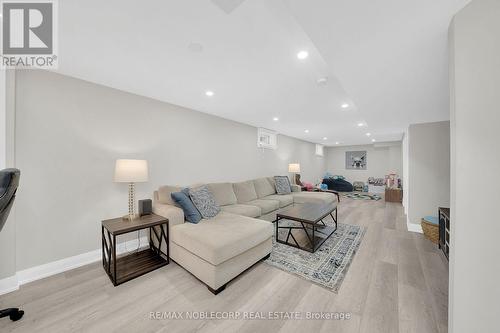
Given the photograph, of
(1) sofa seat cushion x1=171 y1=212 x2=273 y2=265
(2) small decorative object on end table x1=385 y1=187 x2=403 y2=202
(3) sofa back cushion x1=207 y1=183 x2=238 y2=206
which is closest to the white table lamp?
(1) sofa seat cushion x1=171 y1=212 x2=273 y2=265

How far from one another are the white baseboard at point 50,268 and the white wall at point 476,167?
3.38 m

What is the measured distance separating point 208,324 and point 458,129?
84.6 inches

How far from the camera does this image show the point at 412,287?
5.87ft

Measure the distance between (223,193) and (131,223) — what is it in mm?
1681

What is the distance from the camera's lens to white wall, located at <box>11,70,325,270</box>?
1.90 meters

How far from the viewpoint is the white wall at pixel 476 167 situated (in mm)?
936

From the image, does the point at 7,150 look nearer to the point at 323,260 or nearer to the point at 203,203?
the point at 203,203

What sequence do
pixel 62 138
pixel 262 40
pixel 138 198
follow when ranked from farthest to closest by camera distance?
1. pixel 138 198
2. pixel 62 138
3. pixel 262 40

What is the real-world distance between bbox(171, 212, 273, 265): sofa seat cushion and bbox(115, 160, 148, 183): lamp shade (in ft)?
2.60

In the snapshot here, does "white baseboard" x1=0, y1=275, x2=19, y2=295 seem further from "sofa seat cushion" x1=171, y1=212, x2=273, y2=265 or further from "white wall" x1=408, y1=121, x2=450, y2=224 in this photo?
"white wall" x1=408, y1=121, x2=450, y2=224

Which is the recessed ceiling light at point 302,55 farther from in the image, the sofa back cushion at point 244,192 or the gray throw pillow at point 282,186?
the gray throw pillow at point 282,186

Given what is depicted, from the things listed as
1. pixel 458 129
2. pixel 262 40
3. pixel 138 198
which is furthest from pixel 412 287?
pixel 138 198

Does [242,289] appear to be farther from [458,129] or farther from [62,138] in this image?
[62,138]

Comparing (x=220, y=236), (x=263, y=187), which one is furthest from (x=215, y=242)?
(x=263, y=187)
